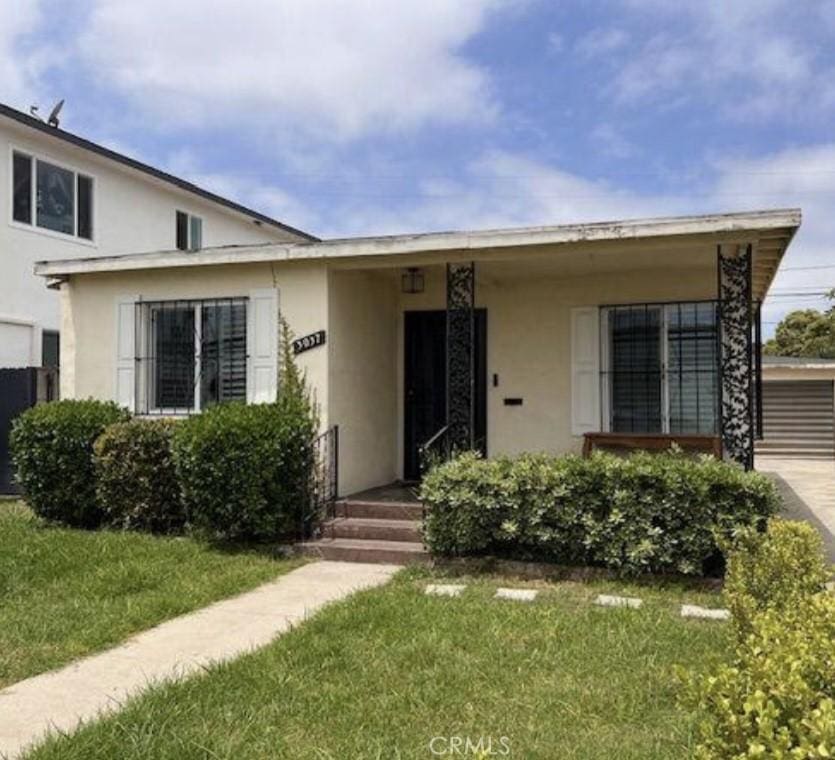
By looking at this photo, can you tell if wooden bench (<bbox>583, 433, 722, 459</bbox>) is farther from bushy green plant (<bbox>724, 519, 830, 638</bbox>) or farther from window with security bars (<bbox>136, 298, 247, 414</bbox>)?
window with security bars (<bbox>136, 298, 247, 414</bbox>)

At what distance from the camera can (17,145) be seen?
42.2 feet

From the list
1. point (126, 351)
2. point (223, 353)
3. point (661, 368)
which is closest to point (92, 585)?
point (223, 353)

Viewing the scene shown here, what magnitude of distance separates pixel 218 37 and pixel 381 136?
1022 cm

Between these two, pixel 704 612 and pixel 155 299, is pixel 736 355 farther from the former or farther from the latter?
pixel 155 299

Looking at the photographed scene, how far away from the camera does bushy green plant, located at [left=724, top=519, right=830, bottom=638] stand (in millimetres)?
3759

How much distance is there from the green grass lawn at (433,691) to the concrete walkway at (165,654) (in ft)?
0.78

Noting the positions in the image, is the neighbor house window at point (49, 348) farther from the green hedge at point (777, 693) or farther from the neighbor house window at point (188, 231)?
the green hedge at point (777, 693)

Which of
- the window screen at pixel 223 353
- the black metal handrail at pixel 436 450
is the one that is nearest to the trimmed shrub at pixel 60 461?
the window screen at pixel 223 353

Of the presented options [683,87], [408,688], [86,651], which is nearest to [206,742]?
[408,688]

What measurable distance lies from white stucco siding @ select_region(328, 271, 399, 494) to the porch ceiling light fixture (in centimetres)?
14

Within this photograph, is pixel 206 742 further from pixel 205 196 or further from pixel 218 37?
pixel 205 196

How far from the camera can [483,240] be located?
24.6 ft

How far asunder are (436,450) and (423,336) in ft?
5.27

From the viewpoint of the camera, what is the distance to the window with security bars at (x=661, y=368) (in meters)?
8.67
